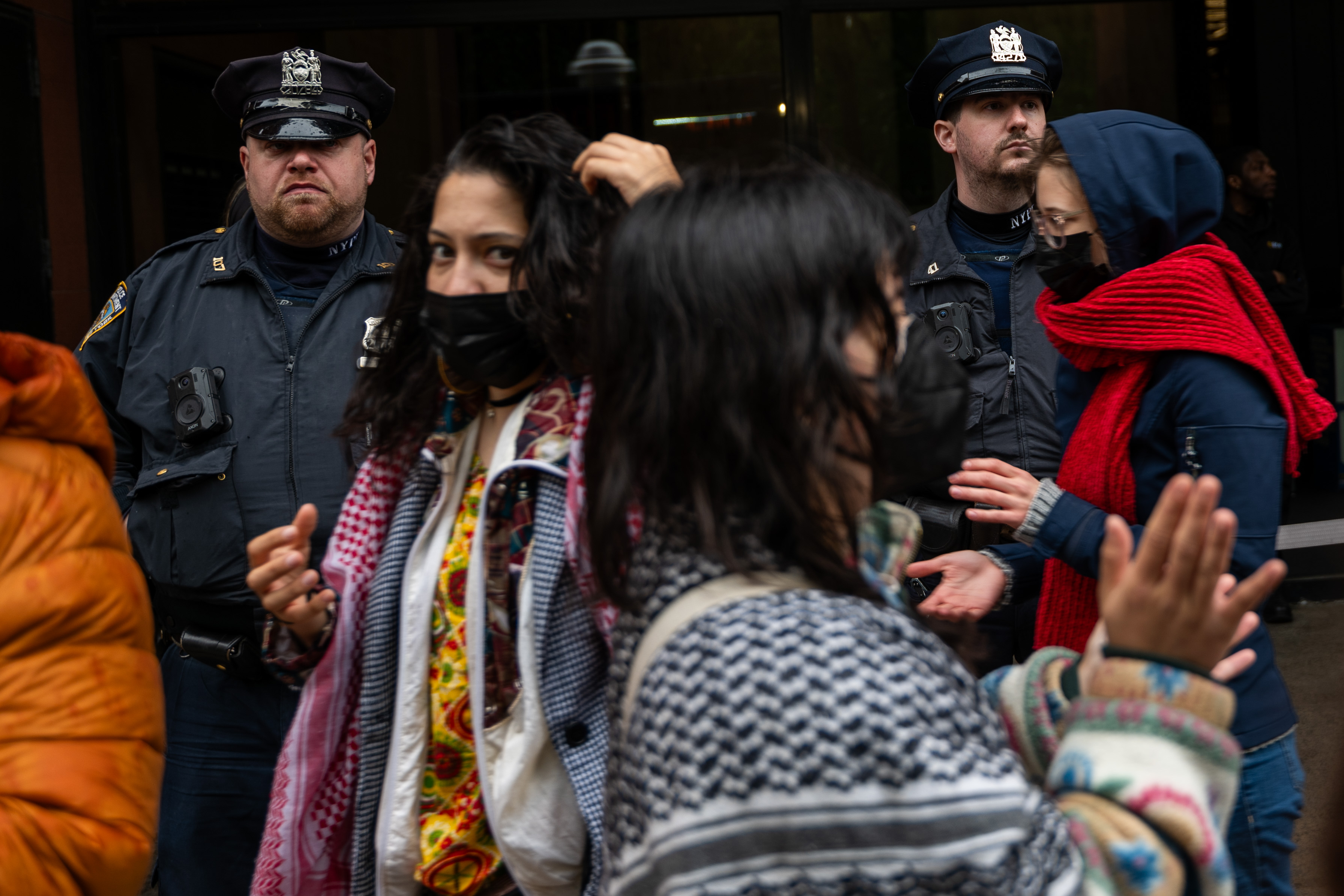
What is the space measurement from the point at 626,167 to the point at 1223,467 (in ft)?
3.54

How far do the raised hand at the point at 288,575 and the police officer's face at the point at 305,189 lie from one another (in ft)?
4.44

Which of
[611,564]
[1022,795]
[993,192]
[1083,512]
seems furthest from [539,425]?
[993,192]

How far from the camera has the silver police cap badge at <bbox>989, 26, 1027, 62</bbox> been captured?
3.15m

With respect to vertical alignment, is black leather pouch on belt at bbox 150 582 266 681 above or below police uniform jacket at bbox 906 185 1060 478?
below

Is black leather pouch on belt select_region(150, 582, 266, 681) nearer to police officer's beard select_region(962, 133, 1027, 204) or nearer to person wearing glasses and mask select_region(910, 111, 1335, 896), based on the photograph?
person wearing glasses and mask select_region(910, 111, 1335, 896)

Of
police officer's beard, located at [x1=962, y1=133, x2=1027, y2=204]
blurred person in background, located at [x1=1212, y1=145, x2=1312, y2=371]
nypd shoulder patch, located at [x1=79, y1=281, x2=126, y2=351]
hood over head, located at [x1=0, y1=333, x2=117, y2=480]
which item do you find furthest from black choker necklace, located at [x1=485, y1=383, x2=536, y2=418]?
blurred person in background, located at [x1=1212, y1=145, x2=1312, y2=371]

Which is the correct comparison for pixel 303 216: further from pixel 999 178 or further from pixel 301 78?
pixel 999 178

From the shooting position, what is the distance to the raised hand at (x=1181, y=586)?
1.05 metres

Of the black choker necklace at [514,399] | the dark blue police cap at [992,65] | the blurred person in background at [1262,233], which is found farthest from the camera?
the blurred person in background at [1262,233]

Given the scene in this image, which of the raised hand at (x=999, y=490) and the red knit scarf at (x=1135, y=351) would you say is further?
the raised hand at (x=999, y=490)

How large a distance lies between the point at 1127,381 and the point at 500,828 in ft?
4.29

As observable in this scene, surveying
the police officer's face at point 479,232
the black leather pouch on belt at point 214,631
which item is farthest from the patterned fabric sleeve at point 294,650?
the black leather pouch on belt at point 214,631

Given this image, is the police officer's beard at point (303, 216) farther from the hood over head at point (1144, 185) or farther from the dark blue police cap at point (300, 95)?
the hood over head at point (1144, 185)

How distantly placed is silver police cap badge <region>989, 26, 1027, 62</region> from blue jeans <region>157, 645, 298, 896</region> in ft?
7.72
